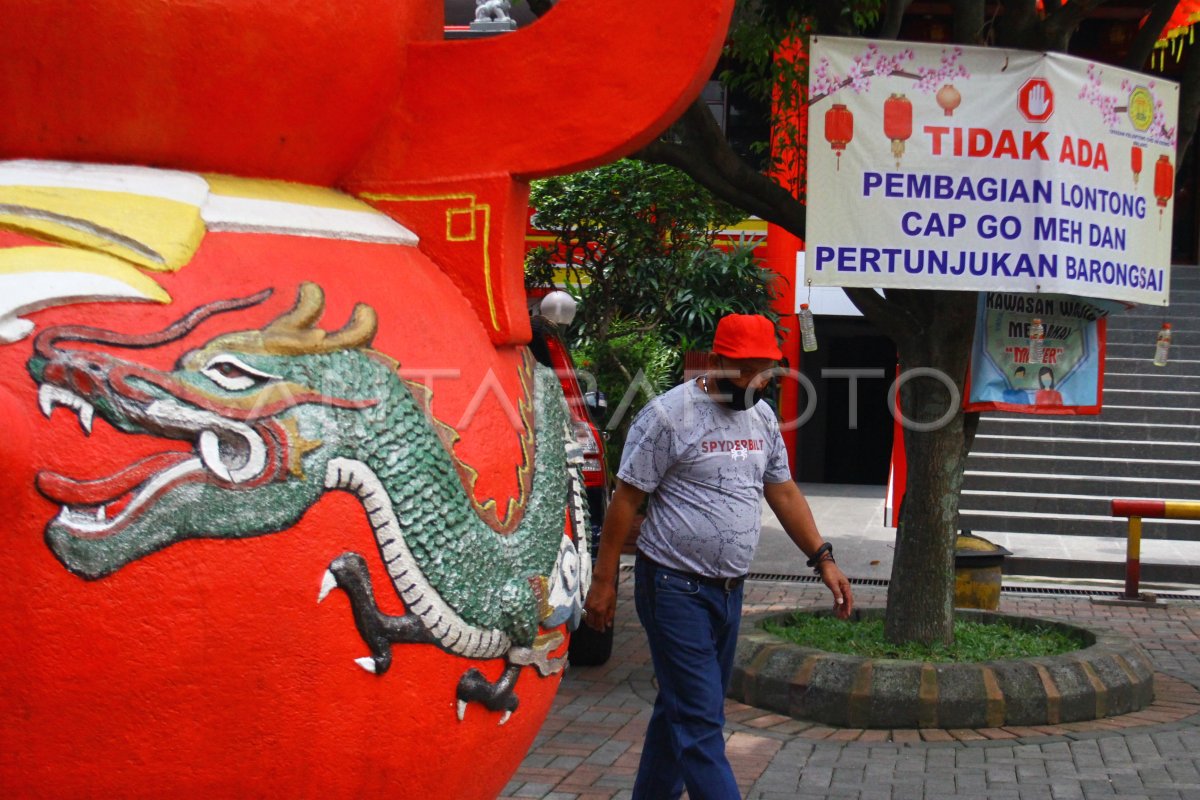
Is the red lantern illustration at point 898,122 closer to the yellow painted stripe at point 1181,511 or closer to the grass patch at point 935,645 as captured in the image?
the grass patch at point 935,645

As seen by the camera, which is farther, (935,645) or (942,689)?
(935,645)

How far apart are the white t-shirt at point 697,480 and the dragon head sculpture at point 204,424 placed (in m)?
1.63

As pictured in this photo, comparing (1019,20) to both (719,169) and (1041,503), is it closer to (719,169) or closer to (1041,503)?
(719,169)

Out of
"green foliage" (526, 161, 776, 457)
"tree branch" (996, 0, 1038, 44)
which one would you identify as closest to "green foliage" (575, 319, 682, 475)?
"green foliage" (526, 161, 776, 457)

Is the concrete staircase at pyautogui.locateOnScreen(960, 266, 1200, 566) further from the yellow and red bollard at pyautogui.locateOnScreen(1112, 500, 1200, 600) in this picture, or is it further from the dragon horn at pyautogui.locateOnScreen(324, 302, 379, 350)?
the dragon horn at pyautogui.locateOnScreen(324, 302, 379, 350)

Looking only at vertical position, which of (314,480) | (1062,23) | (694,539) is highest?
(1062,23)

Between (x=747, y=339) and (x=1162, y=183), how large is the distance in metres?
3.22

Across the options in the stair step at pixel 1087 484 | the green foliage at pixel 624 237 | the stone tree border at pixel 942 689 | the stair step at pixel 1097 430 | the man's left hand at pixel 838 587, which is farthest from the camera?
the stair step at pixel 1097 430

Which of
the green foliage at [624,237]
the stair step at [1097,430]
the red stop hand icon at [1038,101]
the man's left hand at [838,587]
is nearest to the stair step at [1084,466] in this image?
the stair step at [1097,430]

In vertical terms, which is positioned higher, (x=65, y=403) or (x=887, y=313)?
(x=887, y=313)

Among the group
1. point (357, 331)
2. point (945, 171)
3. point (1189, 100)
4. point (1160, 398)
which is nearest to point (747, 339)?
point (357, 331)

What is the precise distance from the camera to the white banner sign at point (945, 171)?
5.56m

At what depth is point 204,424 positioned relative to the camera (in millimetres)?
2115

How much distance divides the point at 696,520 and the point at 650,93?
1544 mm
